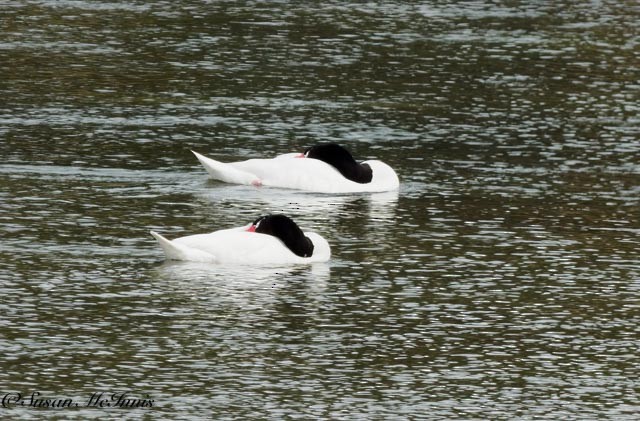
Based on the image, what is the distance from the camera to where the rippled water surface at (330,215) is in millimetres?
14102

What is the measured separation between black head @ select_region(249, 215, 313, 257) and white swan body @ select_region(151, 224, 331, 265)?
50 millimetres

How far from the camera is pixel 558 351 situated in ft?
49.4

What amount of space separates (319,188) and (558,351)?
764 centimetres

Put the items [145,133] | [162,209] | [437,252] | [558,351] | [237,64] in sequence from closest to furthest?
1. [558,351]
2. [437,252]
3. [162,209]
4. [145,133]
5. [237,64]

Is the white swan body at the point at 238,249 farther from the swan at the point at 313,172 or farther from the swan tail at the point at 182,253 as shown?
the swan at the point at 313,172

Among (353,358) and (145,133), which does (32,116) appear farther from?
(353,358)

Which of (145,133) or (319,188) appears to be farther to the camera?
(145,133)

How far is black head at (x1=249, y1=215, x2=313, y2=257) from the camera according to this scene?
18016 millimetres

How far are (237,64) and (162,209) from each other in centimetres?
1072

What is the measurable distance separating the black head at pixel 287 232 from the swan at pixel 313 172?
3.89m

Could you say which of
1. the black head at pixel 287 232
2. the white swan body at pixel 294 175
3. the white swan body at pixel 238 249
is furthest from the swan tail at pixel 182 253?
the white swan body at pixel 294 175

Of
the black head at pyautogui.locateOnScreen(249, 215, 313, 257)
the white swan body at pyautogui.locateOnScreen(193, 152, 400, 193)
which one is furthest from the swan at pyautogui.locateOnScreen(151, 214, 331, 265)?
the white swan body at pyautogui.locateOnScreen(193, 152, 400, 193)

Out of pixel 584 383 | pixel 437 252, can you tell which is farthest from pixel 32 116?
pixel 584 383

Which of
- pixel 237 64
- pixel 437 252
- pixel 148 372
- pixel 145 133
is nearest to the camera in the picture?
pixel 148 372
